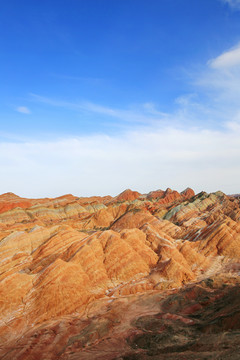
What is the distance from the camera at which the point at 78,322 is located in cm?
3095

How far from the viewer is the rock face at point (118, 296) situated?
24.2 m

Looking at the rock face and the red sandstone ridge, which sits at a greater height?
the red sandstone ridge

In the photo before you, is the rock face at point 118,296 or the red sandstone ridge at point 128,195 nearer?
the rock face at point 118,296

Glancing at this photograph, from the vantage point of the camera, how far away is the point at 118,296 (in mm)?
38594

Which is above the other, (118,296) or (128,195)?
(128,195)

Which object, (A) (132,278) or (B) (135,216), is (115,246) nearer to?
(A) (132,278)

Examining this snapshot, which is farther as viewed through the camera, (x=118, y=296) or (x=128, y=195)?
(x=128, y=195)

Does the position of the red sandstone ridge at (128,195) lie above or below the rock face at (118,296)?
above

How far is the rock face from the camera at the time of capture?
24203 millimetres

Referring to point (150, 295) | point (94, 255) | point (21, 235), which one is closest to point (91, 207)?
point (21, 235)

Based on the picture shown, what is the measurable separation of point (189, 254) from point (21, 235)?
121 feet

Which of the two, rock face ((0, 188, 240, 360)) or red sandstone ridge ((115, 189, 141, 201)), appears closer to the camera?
rock face ((0, 188, 240, 360))

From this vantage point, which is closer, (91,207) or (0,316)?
(0,316)

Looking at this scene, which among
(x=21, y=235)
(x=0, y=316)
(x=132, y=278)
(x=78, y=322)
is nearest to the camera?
(x=78, y=322)
